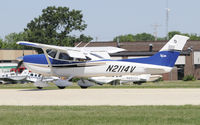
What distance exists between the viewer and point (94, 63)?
23.8m

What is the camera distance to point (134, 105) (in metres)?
14.6

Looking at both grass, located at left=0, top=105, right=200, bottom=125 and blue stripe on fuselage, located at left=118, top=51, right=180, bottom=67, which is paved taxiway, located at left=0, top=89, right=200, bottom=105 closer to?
grass, located at left=0, top=105, right=200, bottom=125

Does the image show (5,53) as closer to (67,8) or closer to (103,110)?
(67,8)

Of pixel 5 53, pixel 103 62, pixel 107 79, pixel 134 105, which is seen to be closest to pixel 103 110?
pixel 134 105

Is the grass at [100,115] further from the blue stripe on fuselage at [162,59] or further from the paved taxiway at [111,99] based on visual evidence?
the blue stripe on fuselage at [162,59]

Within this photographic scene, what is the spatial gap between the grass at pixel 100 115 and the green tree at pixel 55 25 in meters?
71.7

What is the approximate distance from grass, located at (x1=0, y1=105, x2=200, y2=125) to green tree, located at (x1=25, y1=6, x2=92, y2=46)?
71.7 m

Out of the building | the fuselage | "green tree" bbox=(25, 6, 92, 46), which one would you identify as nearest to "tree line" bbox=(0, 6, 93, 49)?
"green tree" bbox=(25, 6, 92, 46)

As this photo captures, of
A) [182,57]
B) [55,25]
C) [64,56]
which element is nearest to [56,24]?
[55,25]

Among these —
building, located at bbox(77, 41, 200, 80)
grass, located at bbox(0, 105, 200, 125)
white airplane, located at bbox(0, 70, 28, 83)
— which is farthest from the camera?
building, located at bbox(77, 41, 200, 80)

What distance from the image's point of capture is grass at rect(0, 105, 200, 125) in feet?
37.1

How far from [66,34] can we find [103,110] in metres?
77.1

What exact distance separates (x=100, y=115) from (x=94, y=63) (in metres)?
11.5

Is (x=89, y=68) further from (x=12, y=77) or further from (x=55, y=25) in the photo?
(x=55, y=25)
